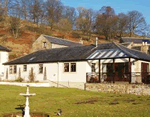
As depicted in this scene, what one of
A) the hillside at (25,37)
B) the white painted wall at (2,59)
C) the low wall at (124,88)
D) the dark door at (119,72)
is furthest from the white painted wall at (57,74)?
the hillside at (25,37)

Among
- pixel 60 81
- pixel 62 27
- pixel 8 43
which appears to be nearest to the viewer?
pixel 60 81

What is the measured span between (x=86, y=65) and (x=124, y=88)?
6.45 meters

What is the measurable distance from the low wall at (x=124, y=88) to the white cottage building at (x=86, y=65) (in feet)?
3.35

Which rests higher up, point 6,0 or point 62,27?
point 6,0

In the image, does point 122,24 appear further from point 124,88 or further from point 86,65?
point 124,88

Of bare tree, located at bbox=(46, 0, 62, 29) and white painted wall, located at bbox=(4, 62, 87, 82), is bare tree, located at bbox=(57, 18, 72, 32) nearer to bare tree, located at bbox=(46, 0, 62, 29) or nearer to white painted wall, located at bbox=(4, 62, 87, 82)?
bare tree, located at bbox=(46, 0, 62, 29)

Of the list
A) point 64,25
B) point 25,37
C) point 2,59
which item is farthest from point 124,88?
point 64,25

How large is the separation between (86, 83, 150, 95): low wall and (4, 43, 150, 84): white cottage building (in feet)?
3.35

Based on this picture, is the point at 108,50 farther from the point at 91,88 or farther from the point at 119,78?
the point at 91,88

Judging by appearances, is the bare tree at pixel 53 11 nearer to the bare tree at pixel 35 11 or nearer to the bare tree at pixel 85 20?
the bare tree at pixel 35 11

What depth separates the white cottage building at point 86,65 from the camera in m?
24.2

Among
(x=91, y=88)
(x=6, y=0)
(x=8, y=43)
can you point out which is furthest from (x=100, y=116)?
(x=6, y=0)

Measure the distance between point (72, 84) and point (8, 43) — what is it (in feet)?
116

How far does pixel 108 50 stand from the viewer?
26.6 metres
